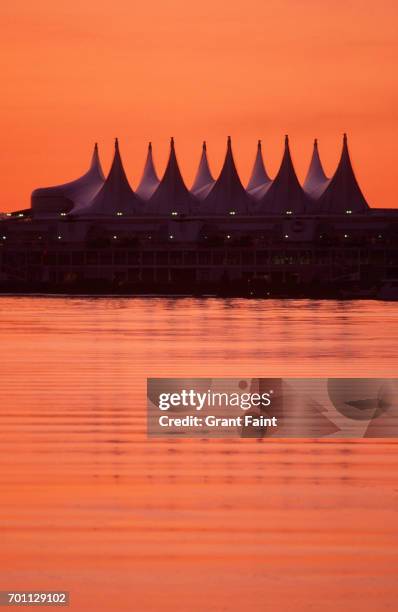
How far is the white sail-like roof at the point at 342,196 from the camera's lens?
643 feet

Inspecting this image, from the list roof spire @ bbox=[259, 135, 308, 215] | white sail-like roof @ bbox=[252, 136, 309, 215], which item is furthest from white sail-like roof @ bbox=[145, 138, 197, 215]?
roof spire @ bbox=[259, 135, 308, 215]

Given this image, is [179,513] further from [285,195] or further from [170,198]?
[170,198]

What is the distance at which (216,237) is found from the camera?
18862 cm

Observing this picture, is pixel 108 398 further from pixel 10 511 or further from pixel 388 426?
pixel 10 511

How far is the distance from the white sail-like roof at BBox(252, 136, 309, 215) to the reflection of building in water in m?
0.13

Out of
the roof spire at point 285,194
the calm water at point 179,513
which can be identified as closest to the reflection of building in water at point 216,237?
the roof spire at point 285,194

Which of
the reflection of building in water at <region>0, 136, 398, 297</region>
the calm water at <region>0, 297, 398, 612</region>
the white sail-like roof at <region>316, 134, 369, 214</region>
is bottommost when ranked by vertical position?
the calm water at <region>0, 297, 398, 612</region>

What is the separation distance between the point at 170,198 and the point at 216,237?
11.2 m

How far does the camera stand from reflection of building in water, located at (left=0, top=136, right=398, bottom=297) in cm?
18438

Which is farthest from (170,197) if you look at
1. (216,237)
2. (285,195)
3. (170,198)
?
(285,195)

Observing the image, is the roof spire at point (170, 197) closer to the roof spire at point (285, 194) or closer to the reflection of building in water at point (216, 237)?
the reflection of building in water at point (216, 237)

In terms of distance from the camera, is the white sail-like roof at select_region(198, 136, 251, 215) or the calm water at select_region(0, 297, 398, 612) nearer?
the calm water at select_region(0, 297, 398, 612)

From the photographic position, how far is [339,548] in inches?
429

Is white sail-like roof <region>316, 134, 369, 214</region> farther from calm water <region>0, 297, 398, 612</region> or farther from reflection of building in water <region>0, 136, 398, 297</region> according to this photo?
calm water <region>0, 297, 398, 612</region>
